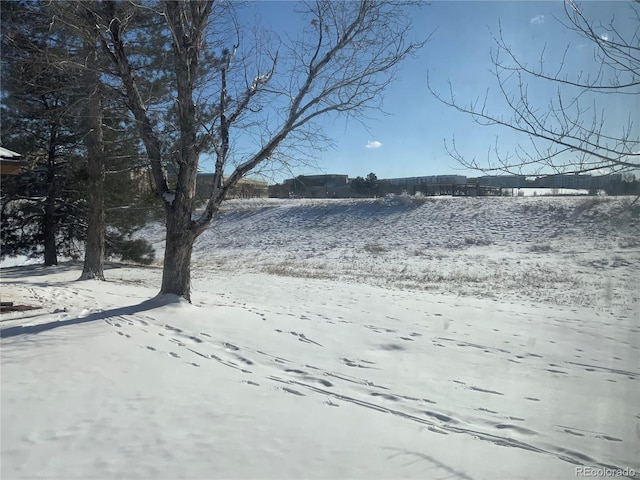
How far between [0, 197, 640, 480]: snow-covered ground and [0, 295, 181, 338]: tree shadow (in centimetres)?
4

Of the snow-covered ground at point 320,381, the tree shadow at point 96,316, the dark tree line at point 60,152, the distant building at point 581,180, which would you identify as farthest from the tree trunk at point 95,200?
the distant building at point 581,180

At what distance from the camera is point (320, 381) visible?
5.46 metres

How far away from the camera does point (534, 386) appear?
18.6ft

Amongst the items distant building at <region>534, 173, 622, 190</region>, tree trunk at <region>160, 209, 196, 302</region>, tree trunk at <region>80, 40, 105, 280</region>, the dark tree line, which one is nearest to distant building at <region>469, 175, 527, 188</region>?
distant building at <region>534, 173, 622, 190</region>

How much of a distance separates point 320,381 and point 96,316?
13.3 feet

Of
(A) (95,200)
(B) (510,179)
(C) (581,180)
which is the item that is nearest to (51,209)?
(A) (95,200)

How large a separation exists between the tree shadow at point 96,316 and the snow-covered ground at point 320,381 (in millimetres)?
41

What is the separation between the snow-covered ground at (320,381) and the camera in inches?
144

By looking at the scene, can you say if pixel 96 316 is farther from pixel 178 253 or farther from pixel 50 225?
pixel 50 225

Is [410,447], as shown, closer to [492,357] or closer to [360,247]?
[492,357]

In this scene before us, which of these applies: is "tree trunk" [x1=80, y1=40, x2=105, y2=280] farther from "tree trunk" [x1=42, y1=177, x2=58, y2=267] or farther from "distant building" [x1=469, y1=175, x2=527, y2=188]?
"distant building" [x1=469, y1=175, x2=527, y2=188]

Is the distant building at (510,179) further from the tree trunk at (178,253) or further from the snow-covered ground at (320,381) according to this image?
the tree trunk at (178,253)

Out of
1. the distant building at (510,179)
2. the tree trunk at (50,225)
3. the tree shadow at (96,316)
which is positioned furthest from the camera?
the tree trunk at (50,225)

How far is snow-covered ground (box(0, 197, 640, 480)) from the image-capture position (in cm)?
365
